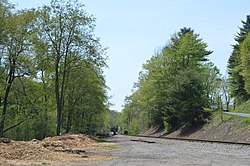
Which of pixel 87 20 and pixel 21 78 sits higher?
pixel 87 20

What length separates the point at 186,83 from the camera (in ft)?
139

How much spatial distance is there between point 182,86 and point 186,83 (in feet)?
2.95

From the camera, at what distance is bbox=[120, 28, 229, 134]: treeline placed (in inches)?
1667

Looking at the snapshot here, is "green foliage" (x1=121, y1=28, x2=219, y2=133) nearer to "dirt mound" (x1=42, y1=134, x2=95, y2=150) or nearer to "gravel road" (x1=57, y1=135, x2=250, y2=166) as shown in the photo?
"dirt mound" (x1=42, y1=134, x2=95, y2=150)

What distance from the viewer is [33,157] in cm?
1268

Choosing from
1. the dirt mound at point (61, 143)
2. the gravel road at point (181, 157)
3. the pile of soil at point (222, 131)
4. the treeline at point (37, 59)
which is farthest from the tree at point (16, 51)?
the pile of soil at point (222, 131)

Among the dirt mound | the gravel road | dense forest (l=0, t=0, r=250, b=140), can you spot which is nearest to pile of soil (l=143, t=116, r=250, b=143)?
dense forest (l=0, t=0, r=250, b=140)

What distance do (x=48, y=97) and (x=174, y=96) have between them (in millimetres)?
17364

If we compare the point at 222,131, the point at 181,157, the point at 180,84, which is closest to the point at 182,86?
the point at 180,84

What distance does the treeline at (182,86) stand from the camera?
1667 inches

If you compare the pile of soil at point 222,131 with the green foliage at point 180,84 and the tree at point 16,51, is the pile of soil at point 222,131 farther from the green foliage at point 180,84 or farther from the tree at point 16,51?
the tree at point 16,51

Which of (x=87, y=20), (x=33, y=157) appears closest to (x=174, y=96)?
(x=87, y=20)

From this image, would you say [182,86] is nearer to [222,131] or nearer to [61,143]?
[222,131]

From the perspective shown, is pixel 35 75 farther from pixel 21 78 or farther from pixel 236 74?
pixel 236 74
